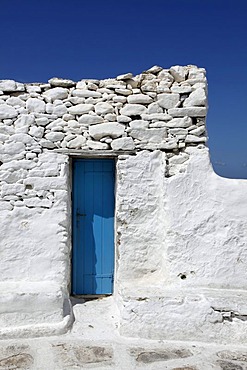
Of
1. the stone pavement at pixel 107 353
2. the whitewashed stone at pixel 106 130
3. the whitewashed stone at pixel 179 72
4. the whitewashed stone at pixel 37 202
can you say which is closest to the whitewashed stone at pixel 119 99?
the whitewashed stone at pixel 106 130

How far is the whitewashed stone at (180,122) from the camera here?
4832mm

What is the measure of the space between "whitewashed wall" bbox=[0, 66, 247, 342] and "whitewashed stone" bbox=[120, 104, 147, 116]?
0.01 metres

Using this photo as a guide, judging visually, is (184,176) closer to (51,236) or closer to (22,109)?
(51,236)

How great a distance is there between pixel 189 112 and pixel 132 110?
730mm

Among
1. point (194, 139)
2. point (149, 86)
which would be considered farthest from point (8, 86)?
point (194, 139)

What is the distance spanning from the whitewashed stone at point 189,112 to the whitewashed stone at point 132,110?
38 cm

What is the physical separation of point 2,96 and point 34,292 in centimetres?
250

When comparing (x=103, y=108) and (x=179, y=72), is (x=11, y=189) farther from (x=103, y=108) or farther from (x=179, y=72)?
(x=179, y=72)

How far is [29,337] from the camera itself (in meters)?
4.19

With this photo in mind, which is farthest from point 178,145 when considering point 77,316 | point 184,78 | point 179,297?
point 77,316

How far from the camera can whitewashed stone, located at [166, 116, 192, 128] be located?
190 inches

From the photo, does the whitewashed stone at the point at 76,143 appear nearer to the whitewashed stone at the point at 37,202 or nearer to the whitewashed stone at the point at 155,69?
the whitewashed stone at the point at 37,202

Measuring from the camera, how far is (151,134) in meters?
4.87

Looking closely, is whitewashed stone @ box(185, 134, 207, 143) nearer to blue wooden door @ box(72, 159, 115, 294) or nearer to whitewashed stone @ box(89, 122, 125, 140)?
whitewashed stone @ box(89, 122, 125, 140)
